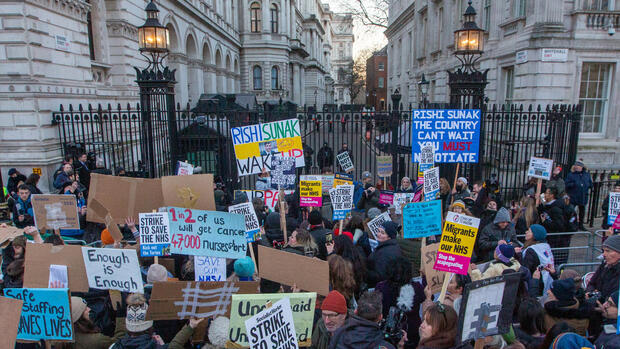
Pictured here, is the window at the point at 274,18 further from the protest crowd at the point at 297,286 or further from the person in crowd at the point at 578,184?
the protest crowd at the point at 297,286

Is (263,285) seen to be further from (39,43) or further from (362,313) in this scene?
(39,43)

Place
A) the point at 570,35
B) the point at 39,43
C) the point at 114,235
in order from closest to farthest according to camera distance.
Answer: the point at 114,235 < the point at 39,43 < the point at 570,35

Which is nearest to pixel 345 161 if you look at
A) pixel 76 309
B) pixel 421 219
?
pixel 421 219

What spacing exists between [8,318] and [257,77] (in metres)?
Answer: 48.9

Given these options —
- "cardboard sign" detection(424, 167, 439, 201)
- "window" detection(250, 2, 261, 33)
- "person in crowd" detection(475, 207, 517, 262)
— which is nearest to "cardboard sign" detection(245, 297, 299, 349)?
"person in crowd" detection(475, 207, 517, 262)

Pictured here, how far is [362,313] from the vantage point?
3.51 metres

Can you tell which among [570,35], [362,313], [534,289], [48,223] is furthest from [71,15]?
[570,35]

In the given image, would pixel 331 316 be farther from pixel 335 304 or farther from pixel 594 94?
pixel 594 94

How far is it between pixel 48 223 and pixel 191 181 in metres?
2.42

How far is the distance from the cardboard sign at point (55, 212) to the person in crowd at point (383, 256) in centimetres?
466

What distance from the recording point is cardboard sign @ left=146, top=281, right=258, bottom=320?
3607 mm

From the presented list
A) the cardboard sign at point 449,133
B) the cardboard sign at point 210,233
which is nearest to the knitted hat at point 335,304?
the cardboard sign at point 210,233

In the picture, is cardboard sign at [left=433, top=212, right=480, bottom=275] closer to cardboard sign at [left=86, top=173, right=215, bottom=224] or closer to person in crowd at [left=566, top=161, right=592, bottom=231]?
cardboard sign at [left=86, top=173, right=215, bottom=224]

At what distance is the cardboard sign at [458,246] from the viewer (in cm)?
429
